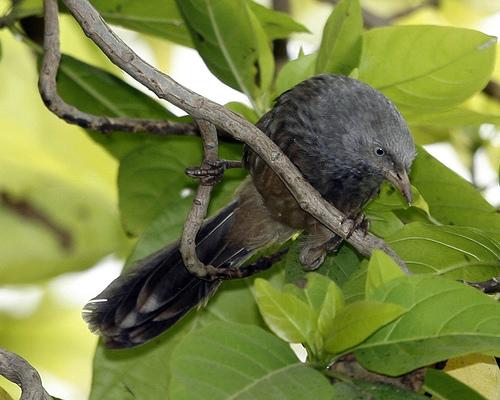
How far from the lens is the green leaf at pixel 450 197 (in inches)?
117

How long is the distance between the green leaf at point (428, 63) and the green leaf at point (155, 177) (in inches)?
26.5

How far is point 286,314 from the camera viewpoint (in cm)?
241

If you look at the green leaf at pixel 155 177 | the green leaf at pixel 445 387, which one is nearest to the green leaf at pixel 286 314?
the green leaf at pixel 445 387

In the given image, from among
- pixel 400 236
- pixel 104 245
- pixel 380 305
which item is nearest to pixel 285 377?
pixel 380 305

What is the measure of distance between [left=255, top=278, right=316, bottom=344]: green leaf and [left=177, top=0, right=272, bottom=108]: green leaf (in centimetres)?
112

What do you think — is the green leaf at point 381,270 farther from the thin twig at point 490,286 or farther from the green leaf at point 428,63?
→ the green leaf at point 428,63

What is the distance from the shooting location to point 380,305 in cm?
221

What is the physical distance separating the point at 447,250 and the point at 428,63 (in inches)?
26.4

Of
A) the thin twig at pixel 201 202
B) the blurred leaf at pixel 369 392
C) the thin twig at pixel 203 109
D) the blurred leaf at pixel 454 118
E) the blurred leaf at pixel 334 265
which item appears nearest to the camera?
the blurred leaf at pixel 369 392

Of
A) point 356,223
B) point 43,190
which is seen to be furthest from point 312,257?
point 43,190

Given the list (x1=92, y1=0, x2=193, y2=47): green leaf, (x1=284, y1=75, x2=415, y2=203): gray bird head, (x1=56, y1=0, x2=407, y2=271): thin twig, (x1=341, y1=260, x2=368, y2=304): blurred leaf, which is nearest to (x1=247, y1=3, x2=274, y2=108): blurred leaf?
(x1=284, y1=75, x2=415, y2=203): gray bird head

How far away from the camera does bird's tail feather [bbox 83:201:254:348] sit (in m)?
3.18

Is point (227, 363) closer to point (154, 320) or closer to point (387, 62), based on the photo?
point (154, 320)

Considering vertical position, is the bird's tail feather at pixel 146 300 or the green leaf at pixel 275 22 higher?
the green leaf at pixel 275 22
